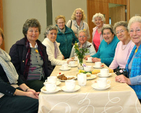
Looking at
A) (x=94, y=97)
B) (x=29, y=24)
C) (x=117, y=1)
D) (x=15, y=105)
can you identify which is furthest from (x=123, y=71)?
(x=117, y=1)

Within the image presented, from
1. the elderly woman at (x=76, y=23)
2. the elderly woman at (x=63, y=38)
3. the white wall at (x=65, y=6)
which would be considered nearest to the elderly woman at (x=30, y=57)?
the elderly woman at (x=63, y=38)

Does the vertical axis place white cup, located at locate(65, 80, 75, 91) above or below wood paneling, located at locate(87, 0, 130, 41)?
below

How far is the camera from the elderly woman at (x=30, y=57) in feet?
7.87

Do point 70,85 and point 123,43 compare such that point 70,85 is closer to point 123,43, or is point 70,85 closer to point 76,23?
point 123,43

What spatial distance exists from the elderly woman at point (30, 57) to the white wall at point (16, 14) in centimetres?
233

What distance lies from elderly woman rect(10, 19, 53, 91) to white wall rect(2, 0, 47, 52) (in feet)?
7.65

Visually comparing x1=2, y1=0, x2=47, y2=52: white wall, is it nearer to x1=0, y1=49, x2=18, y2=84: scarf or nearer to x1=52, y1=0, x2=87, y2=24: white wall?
x1=52, y1=0, x2=87, y2=24: white wall

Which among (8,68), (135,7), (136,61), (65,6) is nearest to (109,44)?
(136,61)

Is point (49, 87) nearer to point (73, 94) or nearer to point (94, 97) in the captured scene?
point (73, 94)

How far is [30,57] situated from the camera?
98.3 inches

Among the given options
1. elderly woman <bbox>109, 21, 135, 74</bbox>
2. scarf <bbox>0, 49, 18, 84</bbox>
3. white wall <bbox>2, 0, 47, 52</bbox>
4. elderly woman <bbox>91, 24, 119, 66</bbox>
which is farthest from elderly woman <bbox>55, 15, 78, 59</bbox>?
scarf <bbox>0, 49, 18, 84</bbox>

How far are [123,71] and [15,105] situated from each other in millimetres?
1245

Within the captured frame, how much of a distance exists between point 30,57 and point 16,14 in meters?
2.70

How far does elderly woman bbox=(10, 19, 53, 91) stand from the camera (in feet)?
7.87
